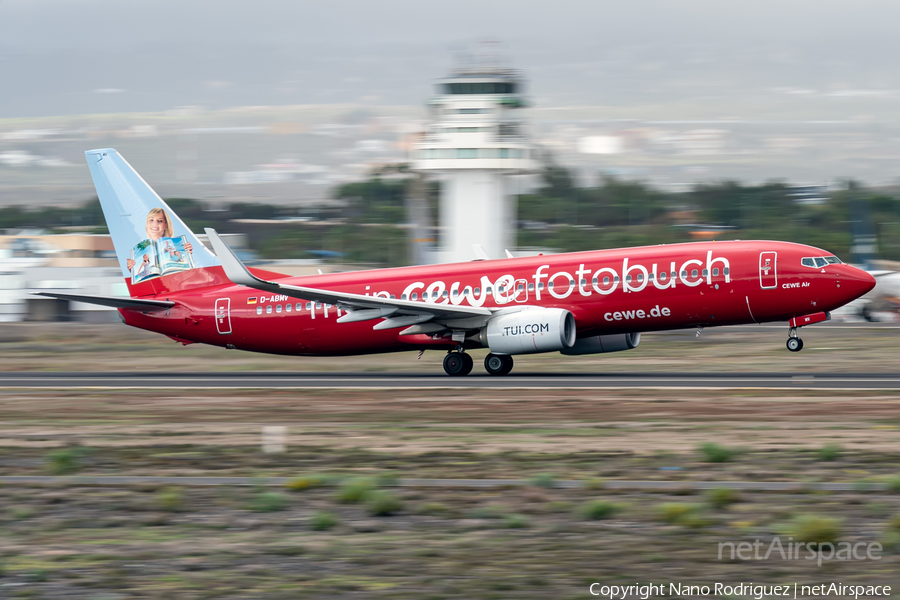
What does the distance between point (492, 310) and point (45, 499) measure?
707 inches

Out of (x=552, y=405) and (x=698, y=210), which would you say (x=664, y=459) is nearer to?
(x=552, y=405)

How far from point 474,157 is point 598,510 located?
57676 mm

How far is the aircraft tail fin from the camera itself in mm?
33812

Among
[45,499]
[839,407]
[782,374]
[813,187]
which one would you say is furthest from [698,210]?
[45,499]

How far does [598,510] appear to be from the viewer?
36.3ft

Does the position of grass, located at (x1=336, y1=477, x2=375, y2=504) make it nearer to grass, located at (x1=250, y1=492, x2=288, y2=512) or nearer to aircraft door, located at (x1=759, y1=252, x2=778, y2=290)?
grass, located at (x1=250, y1=492, x2=288, y2=512)

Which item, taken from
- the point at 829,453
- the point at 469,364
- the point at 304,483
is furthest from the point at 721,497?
the point at 469,364

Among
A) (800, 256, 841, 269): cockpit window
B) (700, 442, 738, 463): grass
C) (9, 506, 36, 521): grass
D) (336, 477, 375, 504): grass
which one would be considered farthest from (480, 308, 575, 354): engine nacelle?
(9, 506, 36, 521): grass

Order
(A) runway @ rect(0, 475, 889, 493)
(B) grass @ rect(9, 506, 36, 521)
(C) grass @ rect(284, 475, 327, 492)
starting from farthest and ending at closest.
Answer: (C) grass @ rect(284, 475, 327, 492) → (A) runway @ rect(0, 475, 889, 493) → (B) grass @ rect(9, 506, 36, 521)

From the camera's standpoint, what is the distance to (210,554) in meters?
9.85

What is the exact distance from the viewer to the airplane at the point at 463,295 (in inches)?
1091

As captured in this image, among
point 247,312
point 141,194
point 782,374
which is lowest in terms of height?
point 782,374

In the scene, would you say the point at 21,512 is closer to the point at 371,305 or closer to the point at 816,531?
the point at 816,531

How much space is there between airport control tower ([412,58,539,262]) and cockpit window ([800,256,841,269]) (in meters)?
39.6
